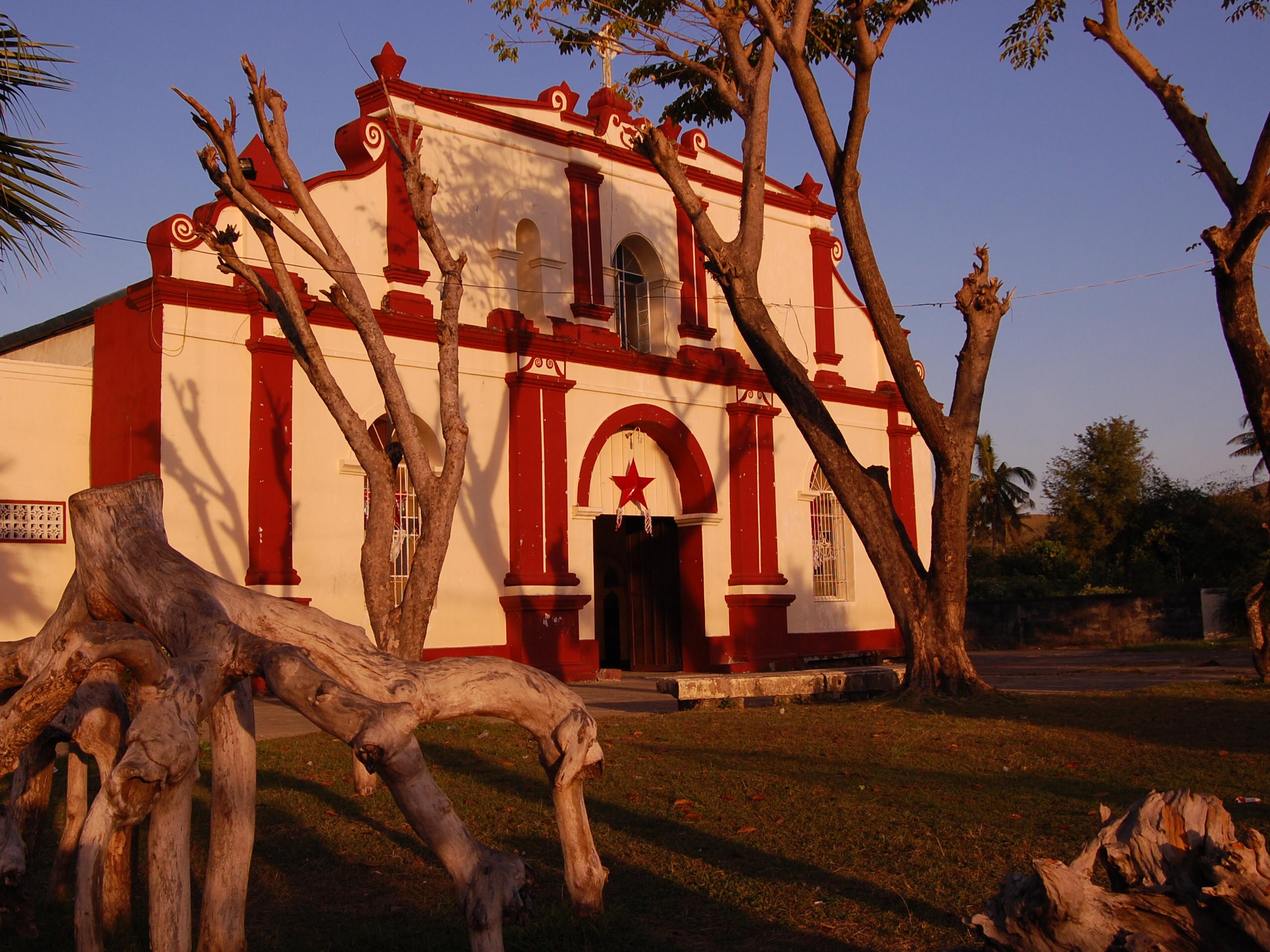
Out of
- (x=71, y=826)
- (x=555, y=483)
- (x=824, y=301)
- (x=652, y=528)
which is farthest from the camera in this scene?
(x=824, y=301)

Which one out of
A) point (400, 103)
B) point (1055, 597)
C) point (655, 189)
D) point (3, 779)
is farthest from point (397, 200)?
point (1055, 597)

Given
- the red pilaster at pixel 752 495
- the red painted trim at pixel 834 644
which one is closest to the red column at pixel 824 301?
the red pilaster at pixel 752 495

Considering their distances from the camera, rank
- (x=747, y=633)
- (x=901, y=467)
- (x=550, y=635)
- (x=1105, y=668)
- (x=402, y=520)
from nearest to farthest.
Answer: (x=402, y=520) < (x=550, y=635) < (x=1105, y=668) < (x=747, y=633) < (x=901, y=467)

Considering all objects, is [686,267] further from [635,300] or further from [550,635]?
[550,635]

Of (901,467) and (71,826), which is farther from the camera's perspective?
(901,467)

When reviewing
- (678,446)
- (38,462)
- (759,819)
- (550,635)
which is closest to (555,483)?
→ (550,635)

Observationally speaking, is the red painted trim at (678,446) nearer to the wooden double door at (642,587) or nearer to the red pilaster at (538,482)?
the wooden double door at (642,587)

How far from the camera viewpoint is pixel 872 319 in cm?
1146

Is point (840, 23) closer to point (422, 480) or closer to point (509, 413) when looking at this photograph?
point (509, 413)

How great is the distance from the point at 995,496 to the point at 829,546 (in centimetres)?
2578

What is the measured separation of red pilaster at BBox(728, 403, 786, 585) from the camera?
18109mm

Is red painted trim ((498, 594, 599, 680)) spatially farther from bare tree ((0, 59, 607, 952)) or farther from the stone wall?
the stone wall

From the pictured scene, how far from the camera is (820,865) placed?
5340 millimetres

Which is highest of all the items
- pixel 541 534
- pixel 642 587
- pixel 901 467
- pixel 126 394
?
pixel 126 394
